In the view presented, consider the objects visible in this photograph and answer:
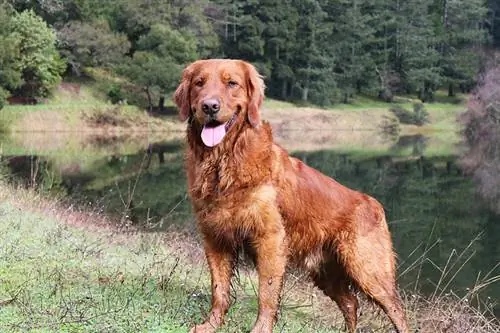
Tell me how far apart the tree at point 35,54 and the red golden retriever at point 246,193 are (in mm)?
39407

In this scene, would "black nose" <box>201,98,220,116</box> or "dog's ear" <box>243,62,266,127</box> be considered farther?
"dog's ear" <box>243,62,266,127</box>

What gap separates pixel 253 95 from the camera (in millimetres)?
→ 4781

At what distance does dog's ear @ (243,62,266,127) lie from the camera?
15.6 ft

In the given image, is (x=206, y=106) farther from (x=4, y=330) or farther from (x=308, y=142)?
(x=308, y=142)

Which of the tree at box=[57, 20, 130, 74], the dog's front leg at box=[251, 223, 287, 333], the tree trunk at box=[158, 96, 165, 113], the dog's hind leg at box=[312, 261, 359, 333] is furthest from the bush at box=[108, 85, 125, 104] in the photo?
the dog's front leg at box=[251, 223, 287, 333]

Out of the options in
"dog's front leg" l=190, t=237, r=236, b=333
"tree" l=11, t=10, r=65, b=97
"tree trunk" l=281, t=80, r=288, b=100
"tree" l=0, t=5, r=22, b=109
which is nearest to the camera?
"dog's front leg" l=190, t=237, r=236, b=333

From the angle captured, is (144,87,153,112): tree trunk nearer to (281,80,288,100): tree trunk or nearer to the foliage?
(281,80,288,100): tree trunk

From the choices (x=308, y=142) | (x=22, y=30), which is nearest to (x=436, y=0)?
(x=308, y=142)

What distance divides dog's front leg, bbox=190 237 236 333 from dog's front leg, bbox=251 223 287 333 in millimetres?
276

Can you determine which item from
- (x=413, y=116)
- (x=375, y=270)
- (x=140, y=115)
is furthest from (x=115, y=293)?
(x=413, y=116)

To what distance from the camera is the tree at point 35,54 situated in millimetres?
41906

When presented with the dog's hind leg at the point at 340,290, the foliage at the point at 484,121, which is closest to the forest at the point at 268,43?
the foliage at the point at 484,121

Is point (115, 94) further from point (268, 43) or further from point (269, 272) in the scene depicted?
point (269, 272)

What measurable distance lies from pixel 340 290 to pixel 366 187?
16672mm
